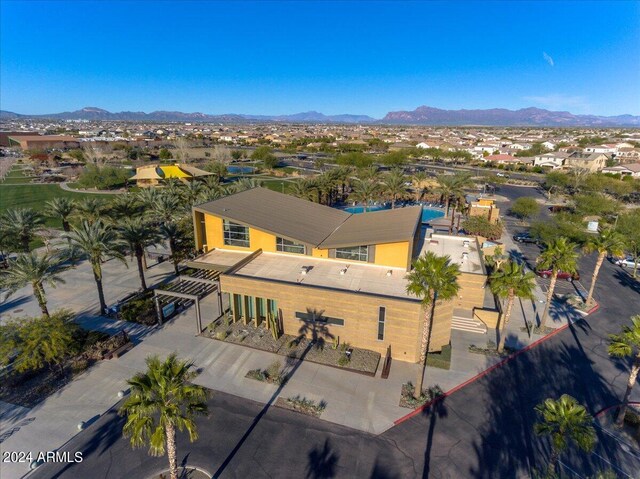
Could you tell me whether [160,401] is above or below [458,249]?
Result: above

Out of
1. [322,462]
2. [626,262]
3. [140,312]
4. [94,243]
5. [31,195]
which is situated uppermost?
[94,243]

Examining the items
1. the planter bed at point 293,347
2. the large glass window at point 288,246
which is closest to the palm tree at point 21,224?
the planter bed at point 293,347

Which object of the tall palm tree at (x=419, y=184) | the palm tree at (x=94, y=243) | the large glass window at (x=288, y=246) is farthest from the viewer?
the tall palm tree at (x=419, y=184)

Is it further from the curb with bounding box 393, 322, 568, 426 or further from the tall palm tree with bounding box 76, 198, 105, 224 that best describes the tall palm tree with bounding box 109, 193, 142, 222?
the curb with bounding box 393, 322, 568, 426

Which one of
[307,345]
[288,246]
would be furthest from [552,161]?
[307,345]

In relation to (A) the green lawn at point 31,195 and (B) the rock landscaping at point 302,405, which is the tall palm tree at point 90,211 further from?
(B) the rock landscaping at point 302,405

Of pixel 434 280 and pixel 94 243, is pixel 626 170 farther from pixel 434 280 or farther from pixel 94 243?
pixel 94 243

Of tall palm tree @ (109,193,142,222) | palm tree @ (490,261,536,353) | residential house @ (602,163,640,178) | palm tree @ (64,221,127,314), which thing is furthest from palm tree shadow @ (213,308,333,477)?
residential house @ (602,163,640,178)
